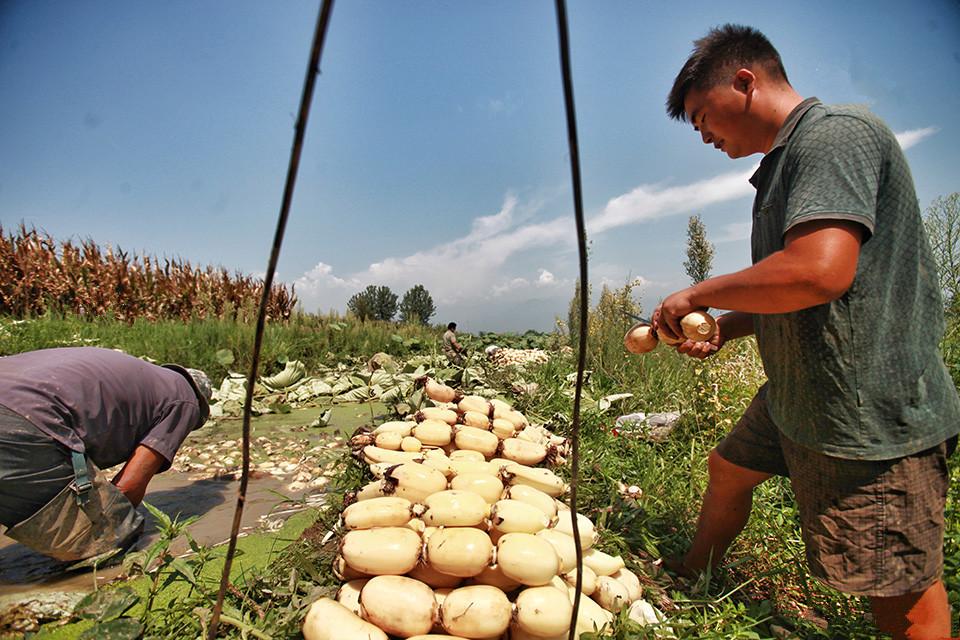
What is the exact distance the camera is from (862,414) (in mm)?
1407

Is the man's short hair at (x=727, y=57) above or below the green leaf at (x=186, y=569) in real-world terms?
above

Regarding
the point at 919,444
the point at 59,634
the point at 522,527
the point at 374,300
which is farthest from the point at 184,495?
the point at 374,300

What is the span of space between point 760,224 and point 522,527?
1264 mm

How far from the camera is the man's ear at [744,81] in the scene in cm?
160

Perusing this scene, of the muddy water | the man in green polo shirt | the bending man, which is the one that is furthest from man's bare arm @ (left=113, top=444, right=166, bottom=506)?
the man in green polo shirt

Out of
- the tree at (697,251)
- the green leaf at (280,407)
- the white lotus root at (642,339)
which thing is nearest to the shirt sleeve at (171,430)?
the green leaf at (280,407)

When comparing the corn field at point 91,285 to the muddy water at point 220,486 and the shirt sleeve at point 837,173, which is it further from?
the shirt sleeve at point 837,173

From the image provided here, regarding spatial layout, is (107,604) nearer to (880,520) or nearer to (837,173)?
(880,520)

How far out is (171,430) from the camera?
2973 millimetres

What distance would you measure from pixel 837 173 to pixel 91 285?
13.3 metres

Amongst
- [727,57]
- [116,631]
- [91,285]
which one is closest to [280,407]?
[116,631]

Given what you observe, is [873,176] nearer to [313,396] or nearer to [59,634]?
[59,634]

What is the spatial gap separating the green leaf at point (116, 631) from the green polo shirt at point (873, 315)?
2.08 metres

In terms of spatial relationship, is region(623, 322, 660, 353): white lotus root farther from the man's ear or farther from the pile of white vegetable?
the man's ear
